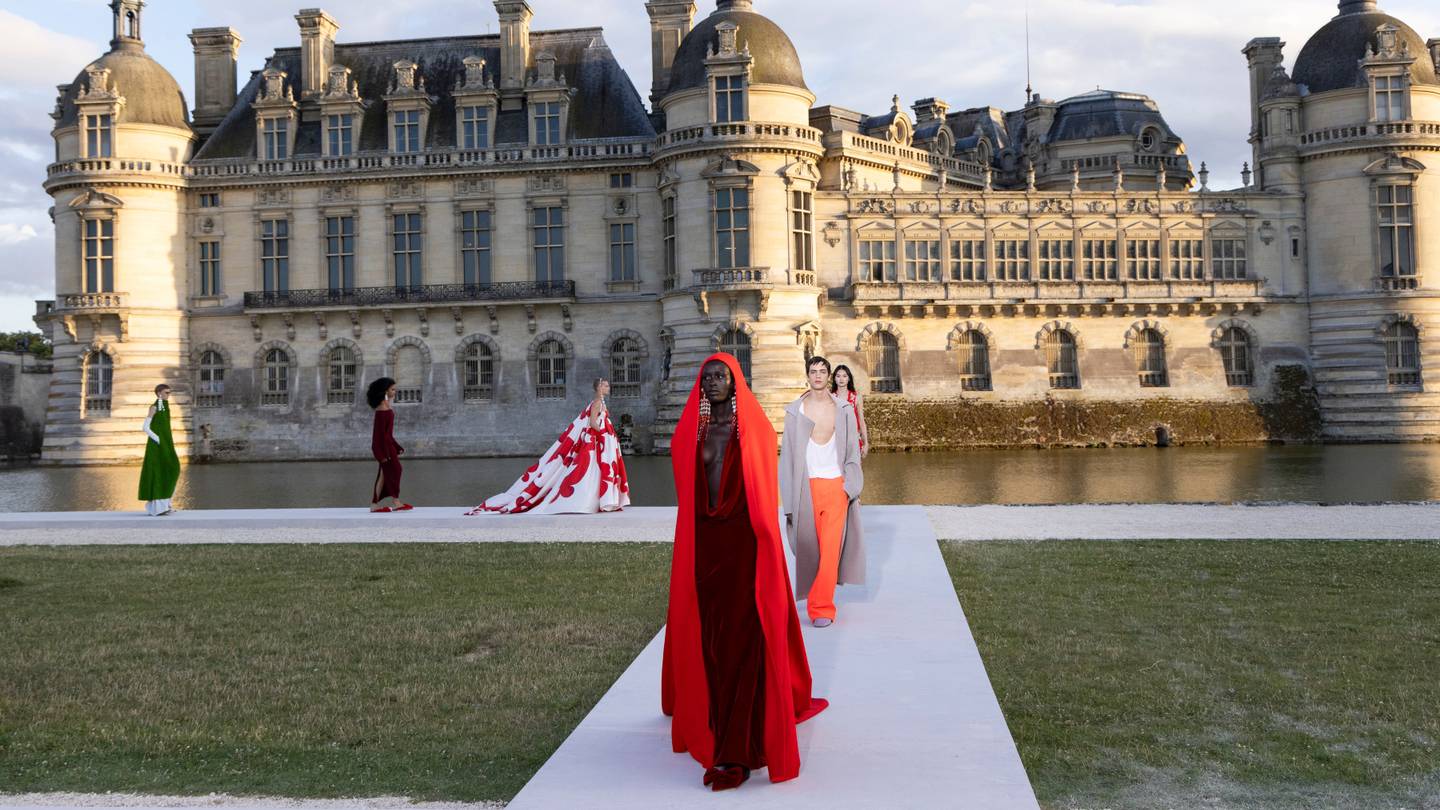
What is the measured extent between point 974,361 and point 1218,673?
1525 inches

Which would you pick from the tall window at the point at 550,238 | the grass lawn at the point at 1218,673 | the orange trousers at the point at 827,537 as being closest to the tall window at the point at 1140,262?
the tall window at the point at 550,238

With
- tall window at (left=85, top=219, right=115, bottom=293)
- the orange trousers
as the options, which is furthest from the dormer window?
tall window at (left=85, top=219, right=115, bottom=293)

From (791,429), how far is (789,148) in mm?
32446

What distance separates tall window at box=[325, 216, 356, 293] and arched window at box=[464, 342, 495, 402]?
5.24 m

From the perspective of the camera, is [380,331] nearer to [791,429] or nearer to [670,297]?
[670,297]

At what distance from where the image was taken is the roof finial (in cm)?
4898

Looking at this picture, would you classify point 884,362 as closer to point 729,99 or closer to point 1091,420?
point 1091,420

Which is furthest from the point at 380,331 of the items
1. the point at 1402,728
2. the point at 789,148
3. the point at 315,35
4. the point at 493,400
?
the point at 1402,728

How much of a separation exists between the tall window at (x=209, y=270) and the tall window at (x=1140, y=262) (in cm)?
3460

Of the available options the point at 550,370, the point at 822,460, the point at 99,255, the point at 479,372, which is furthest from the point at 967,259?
the point at 822,460

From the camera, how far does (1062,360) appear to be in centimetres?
4781

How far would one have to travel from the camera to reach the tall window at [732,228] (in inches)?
1700

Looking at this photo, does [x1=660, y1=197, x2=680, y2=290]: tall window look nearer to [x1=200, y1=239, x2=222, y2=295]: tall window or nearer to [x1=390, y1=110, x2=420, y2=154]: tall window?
[x1=390, y1=110, x2=420, y2=154]: tall window

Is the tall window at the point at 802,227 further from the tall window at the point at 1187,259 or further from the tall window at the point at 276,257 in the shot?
the tall window at the point at 276,257
